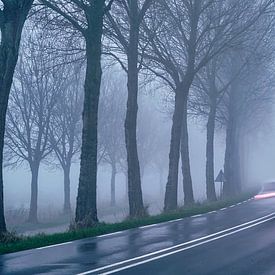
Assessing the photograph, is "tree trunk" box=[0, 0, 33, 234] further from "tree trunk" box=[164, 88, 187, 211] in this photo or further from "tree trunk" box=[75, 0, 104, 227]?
"tree trunk" box=[164, 88, 187, 211]

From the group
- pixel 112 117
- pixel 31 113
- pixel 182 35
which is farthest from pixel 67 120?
pixel 182 35

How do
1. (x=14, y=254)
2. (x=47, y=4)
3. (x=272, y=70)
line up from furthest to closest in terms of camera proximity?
(x=272, y=70) < (x=47, y=4) < (x=14, y=254)

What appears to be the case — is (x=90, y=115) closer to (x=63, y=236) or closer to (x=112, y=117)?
(x=63, y=236)

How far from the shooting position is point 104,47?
26703 millimetres

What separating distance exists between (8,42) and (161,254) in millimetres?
6570

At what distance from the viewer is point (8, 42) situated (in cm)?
1614

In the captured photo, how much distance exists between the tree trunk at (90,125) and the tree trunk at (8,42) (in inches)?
156

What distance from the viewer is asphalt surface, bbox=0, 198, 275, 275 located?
36.5ft

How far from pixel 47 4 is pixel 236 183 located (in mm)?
29909

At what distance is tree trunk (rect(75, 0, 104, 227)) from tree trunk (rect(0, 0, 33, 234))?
13.0 feet

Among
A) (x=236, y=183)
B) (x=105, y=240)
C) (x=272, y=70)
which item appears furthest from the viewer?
(x=236, y=183)

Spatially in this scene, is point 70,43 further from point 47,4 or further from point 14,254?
point 14,254

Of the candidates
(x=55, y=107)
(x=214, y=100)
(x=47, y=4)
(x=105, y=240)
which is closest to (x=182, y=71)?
(x=214, y=100)

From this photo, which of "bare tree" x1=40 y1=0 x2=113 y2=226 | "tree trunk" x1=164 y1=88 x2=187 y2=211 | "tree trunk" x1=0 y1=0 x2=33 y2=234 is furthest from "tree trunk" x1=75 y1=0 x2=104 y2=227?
"tree trunk" x1=164 y1=88 x2=187 y2=211
